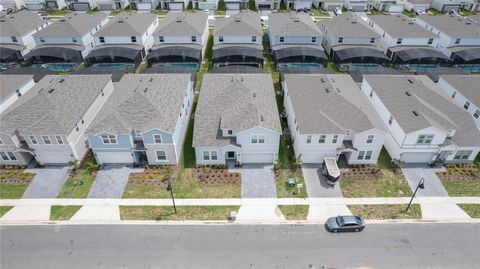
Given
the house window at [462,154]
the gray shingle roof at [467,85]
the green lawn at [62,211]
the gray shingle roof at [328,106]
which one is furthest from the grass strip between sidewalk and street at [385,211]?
the green lawn at [62,211]

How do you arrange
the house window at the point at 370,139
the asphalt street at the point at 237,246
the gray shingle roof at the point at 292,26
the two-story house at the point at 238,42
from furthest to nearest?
the gray shingle roof at the point at 292,26
the two-story house at the point at 238,42
the house window at the point at 370,139
the asphalt street at the point at 237,246

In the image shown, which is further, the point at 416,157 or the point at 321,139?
the point at 416,157

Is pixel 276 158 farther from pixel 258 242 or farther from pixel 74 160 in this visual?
pixel 74 160

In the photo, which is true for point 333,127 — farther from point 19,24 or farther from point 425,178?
point 19,24

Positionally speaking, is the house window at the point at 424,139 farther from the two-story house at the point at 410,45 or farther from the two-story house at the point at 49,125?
the two-story house at the point at 49,125

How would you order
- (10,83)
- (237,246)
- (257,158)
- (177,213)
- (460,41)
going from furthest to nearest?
(460,41) < (10,83) < (257,158) < (177,213) < (237,246)

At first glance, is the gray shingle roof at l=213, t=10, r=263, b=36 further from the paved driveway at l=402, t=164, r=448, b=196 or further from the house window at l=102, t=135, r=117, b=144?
the paved driveway at l=402, t=164, r=448, b=196

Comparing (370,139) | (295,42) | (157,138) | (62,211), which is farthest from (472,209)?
(62,211)

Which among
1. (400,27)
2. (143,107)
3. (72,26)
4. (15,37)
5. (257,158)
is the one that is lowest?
(257,158)
